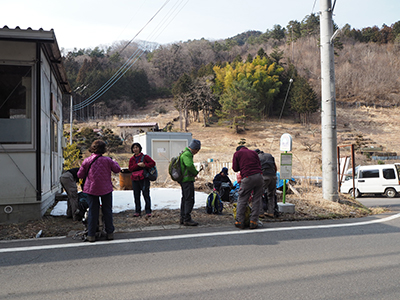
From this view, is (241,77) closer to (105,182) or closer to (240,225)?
(240,225)

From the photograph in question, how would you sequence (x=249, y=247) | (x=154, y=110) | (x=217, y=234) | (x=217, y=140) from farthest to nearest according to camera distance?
1. (x=154, y=110)
2. (x=217, y=140)
3. (x=217, y=234)
4. (x=249, y=247)

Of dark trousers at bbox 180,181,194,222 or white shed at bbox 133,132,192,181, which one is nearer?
dark trousers at bbox 180,181,194,222

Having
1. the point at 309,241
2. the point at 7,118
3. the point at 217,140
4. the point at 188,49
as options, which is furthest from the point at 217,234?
the point at 188,49

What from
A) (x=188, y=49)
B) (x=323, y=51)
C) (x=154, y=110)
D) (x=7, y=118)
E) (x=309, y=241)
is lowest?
(x=309, y=241)

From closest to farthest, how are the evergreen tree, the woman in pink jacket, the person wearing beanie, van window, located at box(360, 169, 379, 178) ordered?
the woman in pink jacket < the person wearing beanie < van window, located at box(360, 169, 379, 178) < the evergreen tree

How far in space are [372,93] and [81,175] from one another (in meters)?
82.4

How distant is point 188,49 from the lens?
100 m

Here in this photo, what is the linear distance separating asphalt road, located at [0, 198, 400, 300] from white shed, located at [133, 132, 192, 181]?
10.7 m

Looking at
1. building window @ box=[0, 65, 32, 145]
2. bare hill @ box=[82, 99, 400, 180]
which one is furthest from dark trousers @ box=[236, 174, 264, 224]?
bare hill @ box=[82, 99, 400, 180]

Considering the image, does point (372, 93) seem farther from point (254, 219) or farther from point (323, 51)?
point (254, 219)

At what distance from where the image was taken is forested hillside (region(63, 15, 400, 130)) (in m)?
56.7

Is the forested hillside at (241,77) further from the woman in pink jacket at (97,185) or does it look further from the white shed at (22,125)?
the woman in pink jacket at (97,185)

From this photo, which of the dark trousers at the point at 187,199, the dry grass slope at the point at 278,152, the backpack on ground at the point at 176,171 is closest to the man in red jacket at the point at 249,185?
the dry grass slope at the point at 278,152

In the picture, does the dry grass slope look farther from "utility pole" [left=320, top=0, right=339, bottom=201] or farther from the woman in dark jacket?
"utility pole" [left=320, top=0, right=339, bottom=201]
